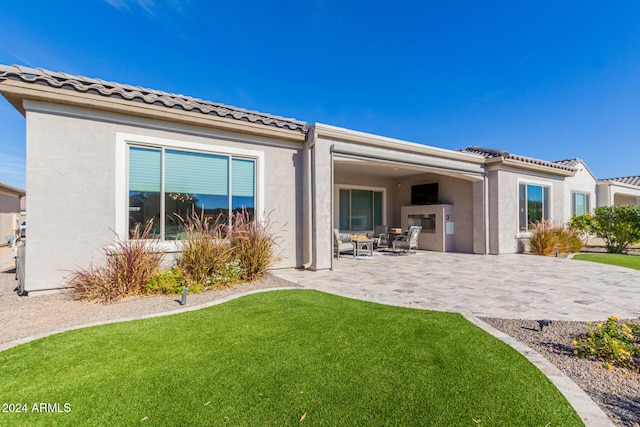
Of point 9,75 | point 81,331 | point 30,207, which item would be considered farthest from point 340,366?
point 9,75

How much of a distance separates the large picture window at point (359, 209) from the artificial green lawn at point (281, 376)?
33.4ft

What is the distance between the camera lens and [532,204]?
13297mm

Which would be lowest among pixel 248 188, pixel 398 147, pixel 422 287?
pixel 422 287

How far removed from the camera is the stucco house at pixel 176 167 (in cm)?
568

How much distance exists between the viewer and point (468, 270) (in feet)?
28.5

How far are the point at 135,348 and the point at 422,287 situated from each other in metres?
5.54

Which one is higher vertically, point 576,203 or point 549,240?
point 576,203

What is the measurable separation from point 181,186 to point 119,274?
2371mm

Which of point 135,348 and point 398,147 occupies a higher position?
point 398,147

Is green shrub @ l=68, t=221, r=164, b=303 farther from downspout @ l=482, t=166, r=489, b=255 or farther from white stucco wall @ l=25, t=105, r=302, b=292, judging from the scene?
downspout @ l=482, t=166, r=489, b=255

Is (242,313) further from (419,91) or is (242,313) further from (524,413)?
(419,91)

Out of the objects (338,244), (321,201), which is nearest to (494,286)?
(321,201)

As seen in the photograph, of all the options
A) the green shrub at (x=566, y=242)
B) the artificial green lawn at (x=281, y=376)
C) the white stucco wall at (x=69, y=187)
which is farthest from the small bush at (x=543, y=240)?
the white stucco wall at (x=69, y=187)

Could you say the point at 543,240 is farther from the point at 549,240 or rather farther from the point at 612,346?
the point at 612,346
